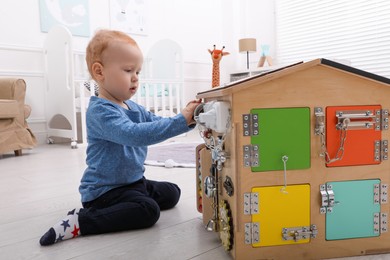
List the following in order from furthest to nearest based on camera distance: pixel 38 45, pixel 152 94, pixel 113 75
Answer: pixel 152 94 → pixel 38 45 → pixel 113 75

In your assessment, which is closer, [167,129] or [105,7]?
[167,129]

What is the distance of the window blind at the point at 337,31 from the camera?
3.11 metres

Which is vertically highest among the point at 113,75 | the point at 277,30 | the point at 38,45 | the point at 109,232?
the point at 277,30

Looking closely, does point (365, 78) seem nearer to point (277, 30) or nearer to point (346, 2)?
point (346, 2)

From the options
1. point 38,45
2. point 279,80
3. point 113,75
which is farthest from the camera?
point 38,45

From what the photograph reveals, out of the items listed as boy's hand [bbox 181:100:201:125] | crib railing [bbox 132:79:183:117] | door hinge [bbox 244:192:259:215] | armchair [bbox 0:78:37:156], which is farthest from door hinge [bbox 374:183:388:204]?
crib railing [bbox 132:79:183:117]

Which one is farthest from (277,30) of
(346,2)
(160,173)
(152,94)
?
(160,173)

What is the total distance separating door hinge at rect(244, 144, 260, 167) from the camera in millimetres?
614

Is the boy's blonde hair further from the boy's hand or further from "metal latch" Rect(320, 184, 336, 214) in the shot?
"metal latch" Rect(320, 184, 336, 214)

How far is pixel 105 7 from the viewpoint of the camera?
3.19m

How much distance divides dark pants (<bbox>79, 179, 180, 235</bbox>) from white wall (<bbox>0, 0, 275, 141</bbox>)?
2.19m

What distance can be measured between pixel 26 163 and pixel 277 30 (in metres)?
2.98

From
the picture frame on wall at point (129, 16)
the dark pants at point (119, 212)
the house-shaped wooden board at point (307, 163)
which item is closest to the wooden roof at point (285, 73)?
the house-shaped wooden board at point (307, 163)

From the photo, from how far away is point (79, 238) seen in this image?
788 millimetres
